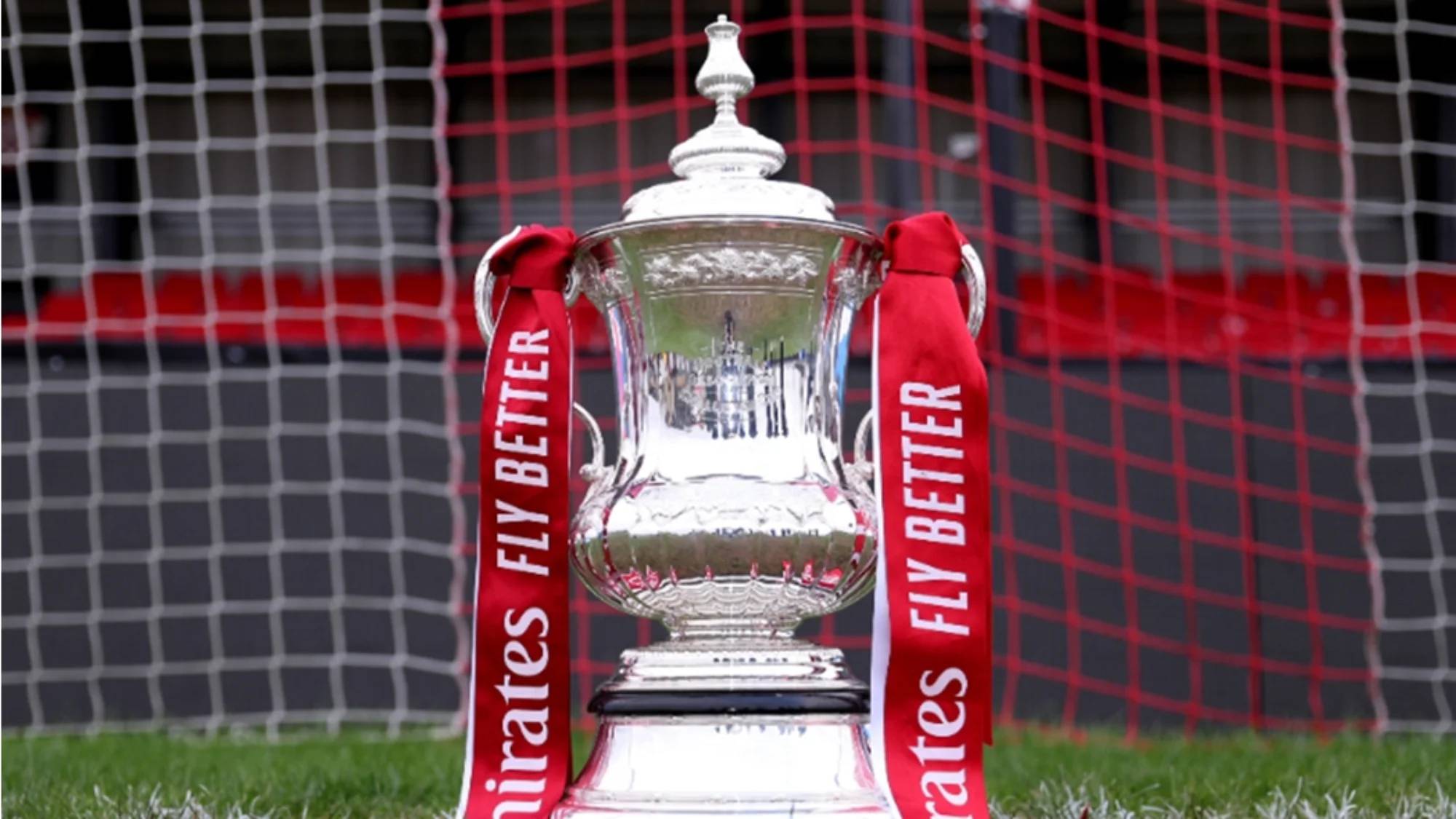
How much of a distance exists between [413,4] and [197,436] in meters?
3.15

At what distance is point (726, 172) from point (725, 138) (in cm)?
3

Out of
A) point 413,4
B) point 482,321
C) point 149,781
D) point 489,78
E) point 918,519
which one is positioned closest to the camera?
point 918,519

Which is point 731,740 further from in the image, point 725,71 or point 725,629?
point 725,71

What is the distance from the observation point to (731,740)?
4.31 feet

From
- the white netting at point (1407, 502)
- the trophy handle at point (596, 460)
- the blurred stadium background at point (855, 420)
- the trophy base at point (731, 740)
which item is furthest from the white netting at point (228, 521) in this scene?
the trophy base at point (731, 740)

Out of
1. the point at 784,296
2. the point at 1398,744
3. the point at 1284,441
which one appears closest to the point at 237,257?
the point at 1284,441

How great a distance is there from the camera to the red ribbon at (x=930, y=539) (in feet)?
4.34

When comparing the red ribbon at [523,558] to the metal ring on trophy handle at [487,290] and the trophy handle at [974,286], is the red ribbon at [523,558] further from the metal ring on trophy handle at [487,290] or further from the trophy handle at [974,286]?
the trophy handle at [974,286]

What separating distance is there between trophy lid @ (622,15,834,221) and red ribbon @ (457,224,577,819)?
112 millimetres

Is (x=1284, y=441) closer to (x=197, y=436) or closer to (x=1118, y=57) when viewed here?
(x=197, y=436)

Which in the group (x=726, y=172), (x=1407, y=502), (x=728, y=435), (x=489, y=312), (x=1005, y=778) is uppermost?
(x=726, y=172)

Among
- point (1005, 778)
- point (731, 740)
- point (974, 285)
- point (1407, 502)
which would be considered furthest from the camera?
point (1407, 502)

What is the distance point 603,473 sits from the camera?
1.49 metres

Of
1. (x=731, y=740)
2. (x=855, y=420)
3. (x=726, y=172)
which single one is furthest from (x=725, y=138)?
(x=855, y=420)
